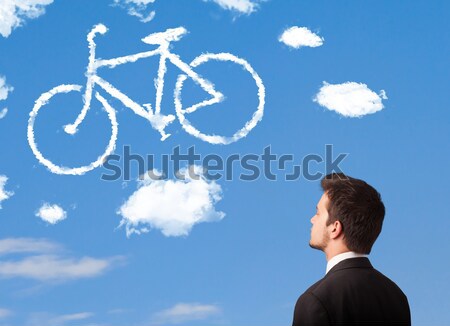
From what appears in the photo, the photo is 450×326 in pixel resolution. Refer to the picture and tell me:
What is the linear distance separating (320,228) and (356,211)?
30 cm

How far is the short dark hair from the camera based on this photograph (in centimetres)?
512

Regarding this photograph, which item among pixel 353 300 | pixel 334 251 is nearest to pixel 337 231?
pixel 334 251

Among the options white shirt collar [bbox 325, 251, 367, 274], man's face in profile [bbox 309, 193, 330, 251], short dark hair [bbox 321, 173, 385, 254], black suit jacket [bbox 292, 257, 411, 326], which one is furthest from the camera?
man's face in profile [bbox 309, 193, 330, 251]

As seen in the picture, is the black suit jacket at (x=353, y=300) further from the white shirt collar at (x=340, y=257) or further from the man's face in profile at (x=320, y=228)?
the man's face in profile at (x=320, y=228)

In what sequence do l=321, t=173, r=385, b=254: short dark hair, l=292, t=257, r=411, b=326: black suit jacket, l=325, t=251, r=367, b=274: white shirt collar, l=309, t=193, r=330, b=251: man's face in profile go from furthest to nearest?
l=309, t=193, r=330, b=251: man's face in profile
l=321, t=173, r=385, b=254: short dark hair
l=325, t=251, r=367, b=274: white shirt collar
l=292, t=257, r=411, b=326: black suit jacket

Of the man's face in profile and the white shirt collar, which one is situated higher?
the man's face in profile

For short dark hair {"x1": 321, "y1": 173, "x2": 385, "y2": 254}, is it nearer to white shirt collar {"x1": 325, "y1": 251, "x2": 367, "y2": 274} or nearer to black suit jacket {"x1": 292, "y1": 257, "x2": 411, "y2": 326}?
white shirt collar {"x1": 325, "y1": 251, "x2": 367, "y2": 274}

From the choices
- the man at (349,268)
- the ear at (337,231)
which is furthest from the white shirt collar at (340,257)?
the ear at (337,231)

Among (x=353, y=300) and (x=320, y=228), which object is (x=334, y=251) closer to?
(x=320, y=228)

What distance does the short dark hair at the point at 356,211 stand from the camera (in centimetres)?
512

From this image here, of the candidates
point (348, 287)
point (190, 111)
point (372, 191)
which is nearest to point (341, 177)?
point (372, 191)

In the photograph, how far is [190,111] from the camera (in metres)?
13.7

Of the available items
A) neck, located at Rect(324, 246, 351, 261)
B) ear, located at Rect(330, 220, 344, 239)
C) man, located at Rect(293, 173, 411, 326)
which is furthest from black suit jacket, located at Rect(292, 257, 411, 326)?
ear, located at Rect(330, 220, 344, 239)

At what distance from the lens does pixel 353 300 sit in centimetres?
479
